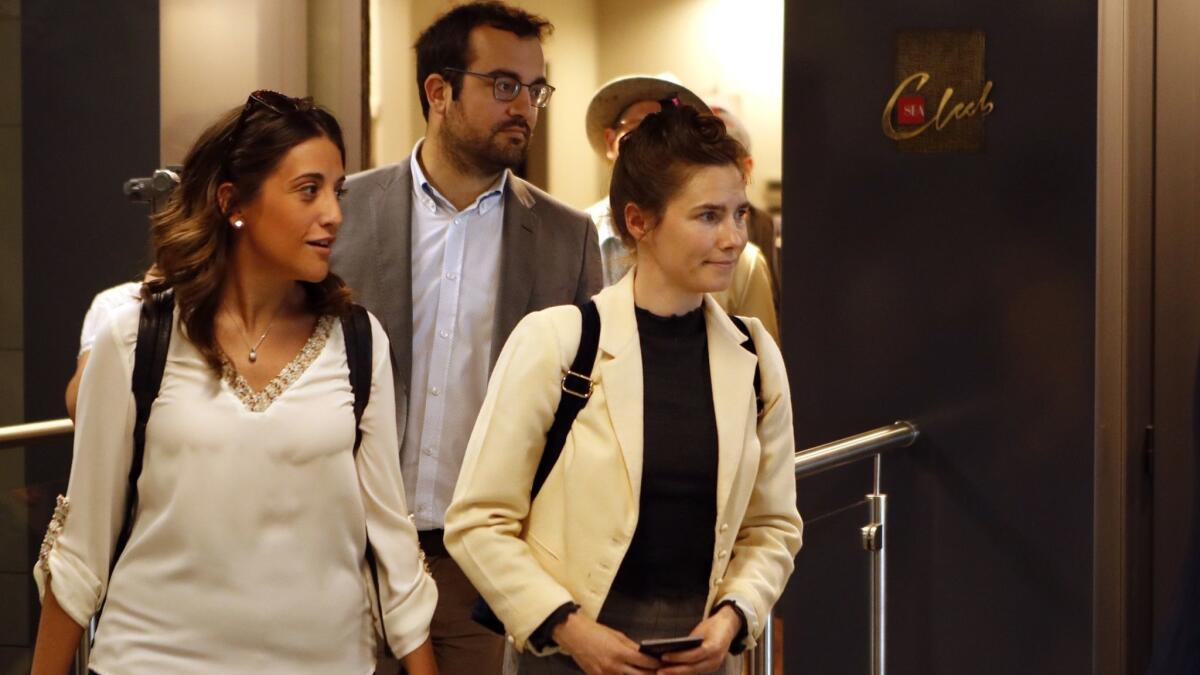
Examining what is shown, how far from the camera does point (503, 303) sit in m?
2.98

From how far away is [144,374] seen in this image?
2.04 meters

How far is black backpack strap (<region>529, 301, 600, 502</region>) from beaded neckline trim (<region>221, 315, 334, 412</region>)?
1.22 ft

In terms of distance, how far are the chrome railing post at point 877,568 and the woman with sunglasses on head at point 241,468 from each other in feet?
5.98

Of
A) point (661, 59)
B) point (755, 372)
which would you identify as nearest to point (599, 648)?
point (755, 372)

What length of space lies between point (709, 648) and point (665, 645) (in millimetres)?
86

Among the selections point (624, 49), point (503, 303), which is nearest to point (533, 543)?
point (503, 303)

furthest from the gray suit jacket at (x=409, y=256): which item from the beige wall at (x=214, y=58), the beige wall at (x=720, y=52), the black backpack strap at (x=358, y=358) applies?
the beige wall at (x=720, y=52)

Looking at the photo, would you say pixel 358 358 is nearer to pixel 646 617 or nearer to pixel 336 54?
pixel 646 617

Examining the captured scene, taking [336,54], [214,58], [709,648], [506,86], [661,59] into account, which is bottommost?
[709,648]

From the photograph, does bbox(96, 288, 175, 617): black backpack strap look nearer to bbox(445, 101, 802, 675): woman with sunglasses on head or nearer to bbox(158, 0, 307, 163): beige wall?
bbox(445, 101, 802, 675): woman with sunglasses on head

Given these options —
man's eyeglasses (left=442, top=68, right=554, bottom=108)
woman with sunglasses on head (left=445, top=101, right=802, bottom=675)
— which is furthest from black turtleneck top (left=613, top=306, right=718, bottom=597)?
man's eyeglasses (left=442, top=68, right=554, bottom=108)

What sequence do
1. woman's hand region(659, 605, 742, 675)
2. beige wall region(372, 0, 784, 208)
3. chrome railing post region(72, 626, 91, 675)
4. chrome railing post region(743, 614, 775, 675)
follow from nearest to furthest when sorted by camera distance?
woman's hand region(659, 605, 742, 675) → chrome railing post region(72, 626, 91, 675) → chrome railing post region(743, 614, 775, 675) → beige wall region(372, 0, 784, 208)

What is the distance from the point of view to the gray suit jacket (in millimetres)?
2941

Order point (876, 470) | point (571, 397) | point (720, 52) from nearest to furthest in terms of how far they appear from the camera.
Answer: point (571, 397) < point (876, 470) < point (720, 52)
